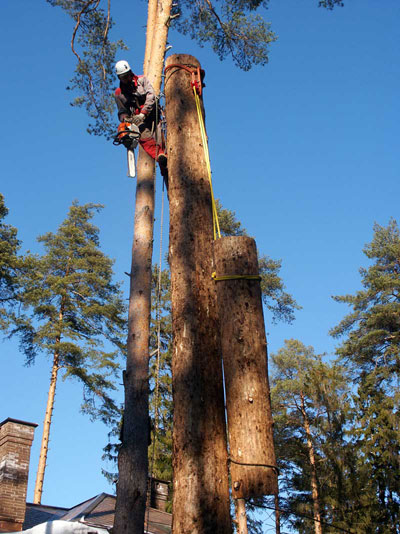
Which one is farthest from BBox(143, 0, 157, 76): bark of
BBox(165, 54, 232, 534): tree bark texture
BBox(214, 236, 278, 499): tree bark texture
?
BBox(214, 236, 278, 499): tree bark texture

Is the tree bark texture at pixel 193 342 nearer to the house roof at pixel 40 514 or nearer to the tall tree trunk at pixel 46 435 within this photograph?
the house roof at pixel 40 514

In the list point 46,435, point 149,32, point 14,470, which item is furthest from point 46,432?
point 149,32

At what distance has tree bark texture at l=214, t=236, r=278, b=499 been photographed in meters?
2.68

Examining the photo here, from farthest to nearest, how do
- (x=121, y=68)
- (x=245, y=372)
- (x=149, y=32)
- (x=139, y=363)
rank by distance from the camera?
(x=149, y=32), (x=121, y=68), (x=139, y=363), (x=245, y=372)

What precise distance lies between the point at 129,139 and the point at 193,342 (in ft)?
17.1

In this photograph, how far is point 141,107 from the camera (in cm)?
776

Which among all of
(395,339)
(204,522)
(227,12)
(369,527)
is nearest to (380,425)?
(369,527)

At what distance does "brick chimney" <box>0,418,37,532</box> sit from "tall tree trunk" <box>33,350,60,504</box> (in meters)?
6.36

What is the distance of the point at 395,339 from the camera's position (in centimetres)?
2344

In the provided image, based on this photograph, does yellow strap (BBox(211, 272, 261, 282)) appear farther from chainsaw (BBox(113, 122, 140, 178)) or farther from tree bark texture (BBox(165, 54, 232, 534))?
chainsaw (BBox(113, 122, 140, 178))

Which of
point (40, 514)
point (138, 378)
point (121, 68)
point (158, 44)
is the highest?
point (158, 44)

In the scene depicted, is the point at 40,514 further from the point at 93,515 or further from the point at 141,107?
the point at 141,107

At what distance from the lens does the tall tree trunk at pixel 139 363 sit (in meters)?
6.08

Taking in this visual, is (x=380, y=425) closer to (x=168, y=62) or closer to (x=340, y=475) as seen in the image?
(x=340, y=475)
